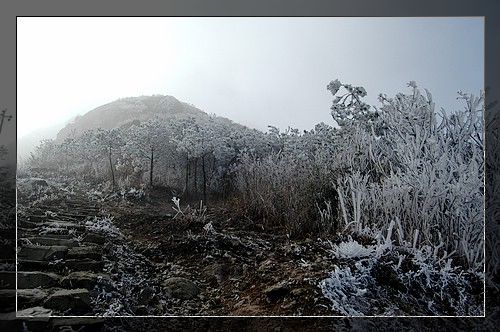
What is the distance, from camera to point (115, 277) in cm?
508

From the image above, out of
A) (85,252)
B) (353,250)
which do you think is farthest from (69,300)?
(353,250)

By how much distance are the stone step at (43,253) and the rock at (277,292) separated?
1674mm

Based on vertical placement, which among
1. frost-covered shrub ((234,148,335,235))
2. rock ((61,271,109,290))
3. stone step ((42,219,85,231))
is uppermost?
frost-covered shrub ((234,148,335,235))

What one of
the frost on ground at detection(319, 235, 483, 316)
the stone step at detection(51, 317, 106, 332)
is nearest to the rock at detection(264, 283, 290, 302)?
the frost on ground at detection(319, 235, 483, 316)

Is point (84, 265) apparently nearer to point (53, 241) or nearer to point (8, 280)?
point (53, 241)

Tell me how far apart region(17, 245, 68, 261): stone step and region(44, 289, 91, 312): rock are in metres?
0.29

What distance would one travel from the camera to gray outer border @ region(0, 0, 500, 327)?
515cm

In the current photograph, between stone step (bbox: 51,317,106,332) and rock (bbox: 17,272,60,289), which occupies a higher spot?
rock (bbox: 17,272,60,289)

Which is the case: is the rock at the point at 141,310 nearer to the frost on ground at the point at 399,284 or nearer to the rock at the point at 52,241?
the rock at the point at 52,241

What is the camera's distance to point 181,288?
505cm

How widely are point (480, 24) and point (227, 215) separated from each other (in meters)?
2.59

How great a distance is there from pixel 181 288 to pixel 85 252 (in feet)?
2.75

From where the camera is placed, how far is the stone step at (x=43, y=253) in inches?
201

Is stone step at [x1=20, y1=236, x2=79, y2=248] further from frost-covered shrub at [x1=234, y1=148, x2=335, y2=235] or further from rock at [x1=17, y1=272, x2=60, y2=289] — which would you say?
frost-covered shrub at [x1=234, y1=148, x2=335, y2=235]
